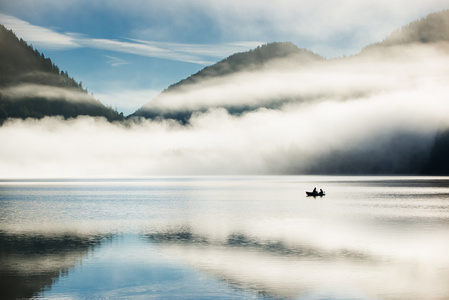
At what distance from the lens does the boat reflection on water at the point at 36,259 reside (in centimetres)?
2811

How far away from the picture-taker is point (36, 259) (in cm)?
3703

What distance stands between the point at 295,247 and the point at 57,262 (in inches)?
727

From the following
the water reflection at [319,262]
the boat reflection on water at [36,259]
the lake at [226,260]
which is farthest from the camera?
the boat reflection on water at [36,259]

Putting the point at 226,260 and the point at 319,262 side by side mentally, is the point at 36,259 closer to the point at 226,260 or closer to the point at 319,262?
the point at 226,260

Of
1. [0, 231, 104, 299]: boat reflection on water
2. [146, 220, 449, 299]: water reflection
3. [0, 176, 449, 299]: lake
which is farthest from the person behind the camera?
[0, 231, 104, 299]: boat reflection on water

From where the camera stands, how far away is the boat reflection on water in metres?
28.1

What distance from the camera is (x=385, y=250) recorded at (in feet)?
137

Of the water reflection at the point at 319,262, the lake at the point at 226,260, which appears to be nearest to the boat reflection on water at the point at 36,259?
the lake at the point at 226,260

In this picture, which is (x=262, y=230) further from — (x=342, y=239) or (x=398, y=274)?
(x=398, y=274)

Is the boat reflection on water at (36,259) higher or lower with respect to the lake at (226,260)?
higher

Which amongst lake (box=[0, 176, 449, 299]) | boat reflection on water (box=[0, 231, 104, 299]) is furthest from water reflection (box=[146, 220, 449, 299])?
boat reflection on water (box=[0, 231, 104, 299])

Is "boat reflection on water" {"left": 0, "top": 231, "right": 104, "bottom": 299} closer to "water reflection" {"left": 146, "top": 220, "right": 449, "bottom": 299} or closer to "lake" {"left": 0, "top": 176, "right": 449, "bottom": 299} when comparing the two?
"lake" {"left": 0, "top": 176, "right": 449, "bottom": 299}

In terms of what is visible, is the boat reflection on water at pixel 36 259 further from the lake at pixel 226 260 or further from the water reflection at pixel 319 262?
the water reflection at pixel 319 262

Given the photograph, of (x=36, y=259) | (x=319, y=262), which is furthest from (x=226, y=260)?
(x=36, y=259)
